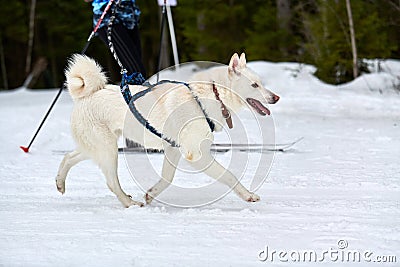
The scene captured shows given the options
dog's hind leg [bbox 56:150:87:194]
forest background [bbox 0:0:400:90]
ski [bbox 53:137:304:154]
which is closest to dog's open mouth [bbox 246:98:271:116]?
dog's hind leg [bbox 56:150:87:194]

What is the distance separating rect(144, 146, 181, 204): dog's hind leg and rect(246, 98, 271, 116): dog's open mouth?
0.62 m

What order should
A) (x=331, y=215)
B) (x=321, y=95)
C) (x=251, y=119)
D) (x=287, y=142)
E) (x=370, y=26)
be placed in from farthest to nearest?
(x=370, y=26) → (x=321, y=95) → (x=251, y=119) → (x=287, y=142) → (x=331, y=215)

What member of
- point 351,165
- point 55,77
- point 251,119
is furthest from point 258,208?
point 55,77

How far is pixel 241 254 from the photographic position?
8.68ft

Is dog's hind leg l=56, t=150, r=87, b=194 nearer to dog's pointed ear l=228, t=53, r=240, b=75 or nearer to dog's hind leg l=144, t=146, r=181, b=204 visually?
dog's hind leg l=144, t=146, r=181, b=204

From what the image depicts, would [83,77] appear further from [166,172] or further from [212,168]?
[212,168]

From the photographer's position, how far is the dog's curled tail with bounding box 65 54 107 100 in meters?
3.74

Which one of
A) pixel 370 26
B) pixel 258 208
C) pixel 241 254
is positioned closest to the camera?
pixel 241 254

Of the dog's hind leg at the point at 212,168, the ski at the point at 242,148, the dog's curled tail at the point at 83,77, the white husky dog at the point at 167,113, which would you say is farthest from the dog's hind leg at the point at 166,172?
the ski at the point at 242,148

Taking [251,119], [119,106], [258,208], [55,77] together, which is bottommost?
[55,77]

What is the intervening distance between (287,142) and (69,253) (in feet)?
12.9

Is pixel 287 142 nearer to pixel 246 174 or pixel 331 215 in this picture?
pixel 246 174

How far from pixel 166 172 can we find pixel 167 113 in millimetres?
489

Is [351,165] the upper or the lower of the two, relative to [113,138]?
lower
